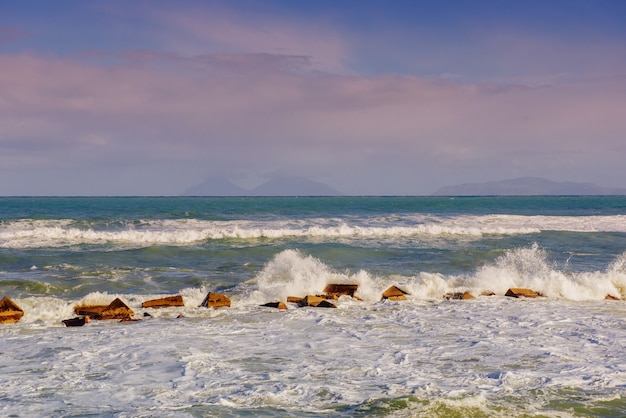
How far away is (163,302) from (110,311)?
1.46 metres

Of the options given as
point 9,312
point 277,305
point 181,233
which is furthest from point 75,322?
point 181,233

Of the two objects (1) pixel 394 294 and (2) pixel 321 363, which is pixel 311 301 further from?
(2) pixel 321 363

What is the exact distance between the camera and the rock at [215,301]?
13.8 meters

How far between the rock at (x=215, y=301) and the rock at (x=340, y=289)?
8.88 feet

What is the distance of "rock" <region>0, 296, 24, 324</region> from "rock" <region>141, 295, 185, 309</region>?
2.52 m

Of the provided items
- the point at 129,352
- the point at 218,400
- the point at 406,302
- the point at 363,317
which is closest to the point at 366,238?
the point at 406,302

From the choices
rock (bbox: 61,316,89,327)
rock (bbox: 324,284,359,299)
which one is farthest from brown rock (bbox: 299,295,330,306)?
rock (bbox: 61,316,89,327)

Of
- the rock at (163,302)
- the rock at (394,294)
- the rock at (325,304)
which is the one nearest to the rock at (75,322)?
the rock at (163,302)

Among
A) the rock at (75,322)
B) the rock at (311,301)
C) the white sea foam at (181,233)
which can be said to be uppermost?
the white sea foam at (181,233)

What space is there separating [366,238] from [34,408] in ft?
90.2

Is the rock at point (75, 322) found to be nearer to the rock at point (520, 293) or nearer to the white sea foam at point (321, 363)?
the white sea foam at point (321, 363)

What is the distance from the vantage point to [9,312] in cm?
1209

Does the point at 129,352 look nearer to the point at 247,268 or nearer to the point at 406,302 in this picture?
the point at 406,302

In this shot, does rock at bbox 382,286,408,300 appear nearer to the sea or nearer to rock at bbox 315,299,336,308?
the sea
